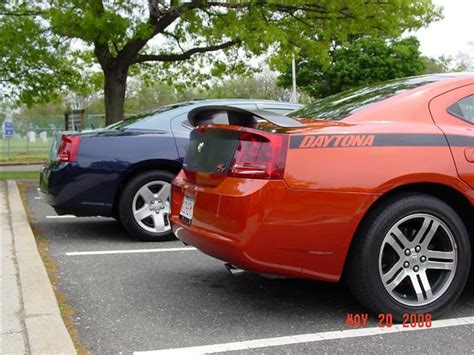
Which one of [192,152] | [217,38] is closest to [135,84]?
[217,38]

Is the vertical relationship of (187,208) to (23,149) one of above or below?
above

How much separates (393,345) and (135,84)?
52.3 metres

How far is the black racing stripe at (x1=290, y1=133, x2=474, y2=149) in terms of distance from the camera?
3.41 meters

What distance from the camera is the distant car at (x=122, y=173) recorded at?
19.2ft

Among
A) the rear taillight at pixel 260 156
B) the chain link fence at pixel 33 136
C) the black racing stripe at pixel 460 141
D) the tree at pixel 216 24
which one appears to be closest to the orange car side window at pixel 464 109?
the black racing stripe at pixel 460 141

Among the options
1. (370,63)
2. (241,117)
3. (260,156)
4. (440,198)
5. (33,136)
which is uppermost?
(370,63)

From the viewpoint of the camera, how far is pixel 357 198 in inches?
134

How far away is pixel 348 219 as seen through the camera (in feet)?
11.2

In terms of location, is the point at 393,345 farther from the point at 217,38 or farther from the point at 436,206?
the point at 217,38

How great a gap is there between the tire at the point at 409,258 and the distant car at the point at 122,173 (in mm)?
2934

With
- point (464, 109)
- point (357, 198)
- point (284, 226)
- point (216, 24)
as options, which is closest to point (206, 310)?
point (284, 226)

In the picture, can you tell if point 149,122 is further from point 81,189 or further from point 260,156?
point 260,156

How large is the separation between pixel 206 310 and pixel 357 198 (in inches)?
50.1
